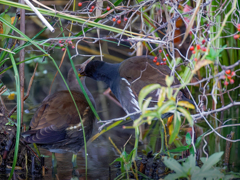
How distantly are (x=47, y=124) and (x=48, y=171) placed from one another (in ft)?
1.08

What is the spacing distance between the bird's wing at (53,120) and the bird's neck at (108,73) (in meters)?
0.44

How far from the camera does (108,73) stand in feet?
9.41

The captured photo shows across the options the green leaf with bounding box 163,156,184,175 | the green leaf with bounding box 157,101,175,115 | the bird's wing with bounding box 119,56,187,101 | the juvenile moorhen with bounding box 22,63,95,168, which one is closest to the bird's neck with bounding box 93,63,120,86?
the bird's wing with bounding box 119,56,187,101

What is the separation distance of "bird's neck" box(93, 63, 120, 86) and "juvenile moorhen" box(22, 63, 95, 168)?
411mm

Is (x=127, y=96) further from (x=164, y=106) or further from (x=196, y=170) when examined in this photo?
(x=164, y=106)

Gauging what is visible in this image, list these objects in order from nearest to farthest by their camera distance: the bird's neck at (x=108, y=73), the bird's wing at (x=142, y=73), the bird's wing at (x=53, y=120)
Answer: the bird's wing at (x=53, y=120) → the bird's wing at (x=142, y=73) → the bird's neck at (x=108, y=73)

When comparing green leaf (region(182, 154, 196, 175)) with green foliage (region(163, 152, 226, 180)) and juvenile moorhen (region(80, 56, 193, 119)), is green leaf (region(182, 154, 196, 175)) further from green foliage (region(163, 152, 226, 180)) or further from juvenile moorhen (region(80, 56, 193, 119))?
juvenile moorhen (region(80, 56, 193, 119))

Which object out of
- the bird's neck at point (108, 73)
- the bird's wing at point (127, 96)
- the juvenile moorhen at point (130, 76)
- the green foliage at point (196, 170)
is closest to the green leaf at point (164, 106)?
the green foliage at point (196, 170)

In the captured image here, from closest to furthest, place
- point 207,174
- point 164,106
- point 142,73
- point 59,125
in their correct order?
point 164,106 < point 207,174 < point 59,125 < point 142,73

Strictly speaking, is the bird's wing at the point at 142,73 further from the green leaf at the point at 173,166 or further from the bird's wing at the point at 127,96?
the green leaf at the point at 173,166

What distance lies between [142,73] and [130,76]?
125 mm

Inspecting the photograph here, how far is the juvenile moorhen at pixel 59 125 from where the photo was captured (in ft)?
7.18

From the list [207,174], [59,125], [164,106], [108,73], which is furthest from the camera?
[108,73]

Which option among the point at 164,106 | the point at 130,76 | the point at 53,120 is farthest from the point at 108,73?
the point at 164,106
